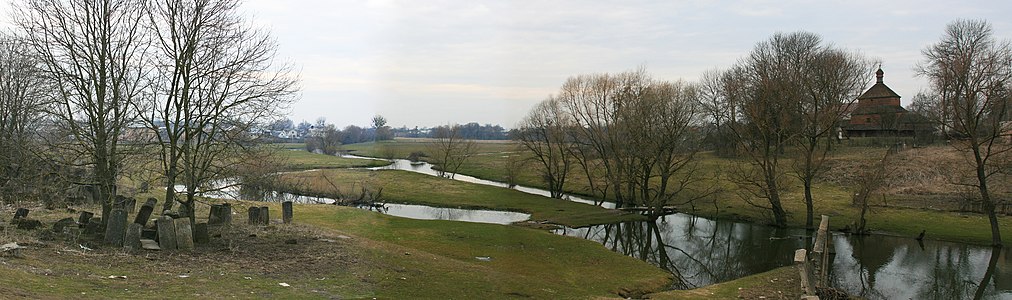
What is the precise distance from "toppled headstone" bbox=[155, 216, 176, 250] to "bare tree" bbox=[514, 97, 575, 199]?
32902 millimetres

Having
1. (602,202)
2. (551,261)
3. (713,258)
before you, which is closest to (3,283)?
(551,261)

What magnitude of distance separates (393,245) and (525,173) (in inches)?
1420

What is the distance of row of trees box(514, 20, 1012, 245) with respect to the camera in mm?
27641

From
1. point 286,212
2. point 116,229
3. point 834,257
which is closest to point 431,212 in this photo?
point 286,212

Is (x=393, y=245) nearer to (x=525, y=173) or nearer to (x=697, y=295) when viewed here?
(x=697, y=295)

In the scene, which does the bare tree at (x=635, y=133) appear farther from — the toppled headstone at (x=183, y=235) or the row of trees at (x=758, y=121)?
the toppled headstone at (x=183, y=235)

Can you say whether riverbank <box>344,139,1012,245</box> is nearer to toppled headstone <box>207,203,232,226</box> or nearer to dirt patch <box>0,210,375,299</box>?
toppled headstone <box>207,203,232,226</box>

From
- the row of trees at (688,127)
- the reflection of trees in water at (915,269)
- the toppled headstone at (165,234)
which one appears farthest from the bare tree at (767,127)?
the toppled headstone at (165,234)

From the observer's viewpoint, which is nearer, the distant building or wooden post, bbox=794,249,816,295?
wooden post, bbox=794,249,816,295

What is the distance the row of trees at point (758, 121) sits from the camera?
90.7 feet

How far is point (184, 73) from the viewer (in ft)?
52.8

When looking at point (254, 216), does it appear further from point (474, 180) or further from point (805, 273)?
point (474, 180)

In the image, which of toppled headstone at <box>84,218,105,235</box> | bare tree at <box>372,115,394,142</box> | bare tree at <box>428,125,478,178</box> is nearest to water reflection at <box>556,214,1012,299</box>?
bare tree at <box>372,115,394,142</box>

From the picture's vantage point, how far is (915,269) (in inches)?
878
